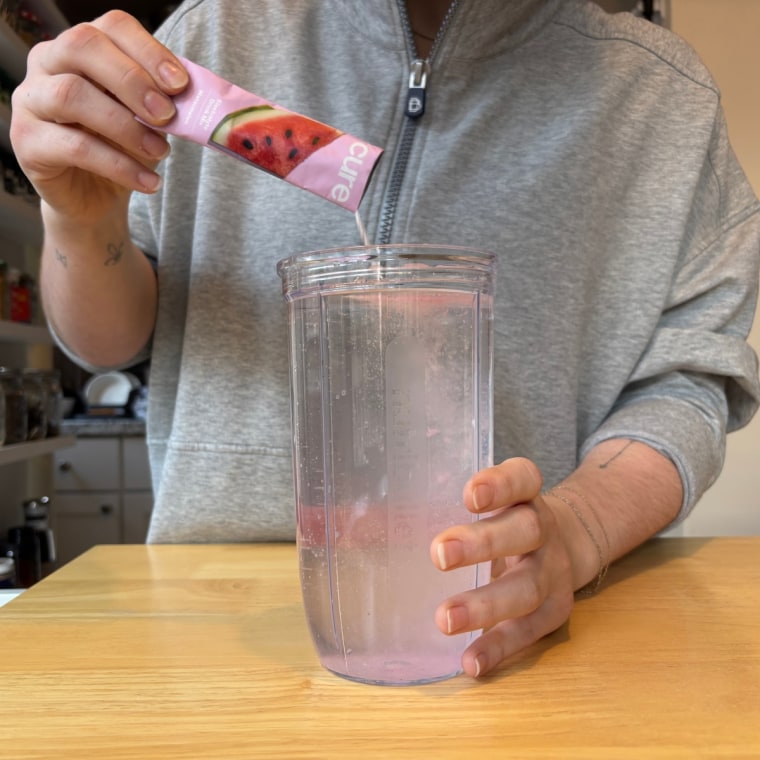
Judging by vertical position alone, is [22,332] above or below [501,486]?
above

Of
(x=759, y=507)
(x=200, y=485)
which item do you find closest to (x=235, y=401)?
(x=200, y=485)

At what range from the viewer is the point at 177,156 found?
0.91 m

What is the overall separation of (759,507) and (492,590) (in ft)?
7.08

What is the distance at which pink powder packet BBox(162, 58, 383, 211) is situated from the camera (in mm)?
470

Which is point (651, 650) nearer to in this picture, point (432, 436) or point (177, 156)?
point (432, 436)

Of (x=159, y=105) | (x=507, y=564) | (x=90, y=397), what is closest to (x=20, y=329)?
(x=90, y=397)

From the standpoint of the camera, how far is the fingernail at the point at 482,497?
40cm

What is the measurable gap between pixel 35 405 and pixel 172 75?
161 cm

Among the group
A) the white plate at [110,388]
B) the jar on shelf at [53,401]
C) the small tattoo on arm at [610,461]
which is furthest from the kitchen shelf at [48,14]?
the small tattoo on arm at [610,461]

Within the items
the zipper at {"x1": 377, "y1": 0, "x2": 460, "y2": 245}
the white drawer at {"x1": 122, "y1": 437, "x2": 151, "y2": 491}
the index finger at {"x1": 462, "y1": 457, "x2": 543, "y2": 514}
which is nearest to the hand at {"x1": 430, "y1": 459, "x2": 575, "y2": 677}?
the index finger at {"x1": 462, "y1": 457, "x2": 543, "y2": 514}

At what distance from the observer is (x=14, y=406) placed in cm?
178

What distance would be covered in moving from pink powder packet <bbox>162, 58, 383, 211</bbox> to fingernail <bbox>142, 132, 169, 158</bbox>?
0.09 meters

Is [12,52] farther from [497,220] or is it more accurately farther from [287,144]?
[287,144]

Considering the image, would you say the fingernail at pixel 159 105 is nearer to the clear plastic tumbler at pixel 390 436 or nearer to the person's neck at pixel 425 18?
the clear plastic tumbler at pixel 390 436
